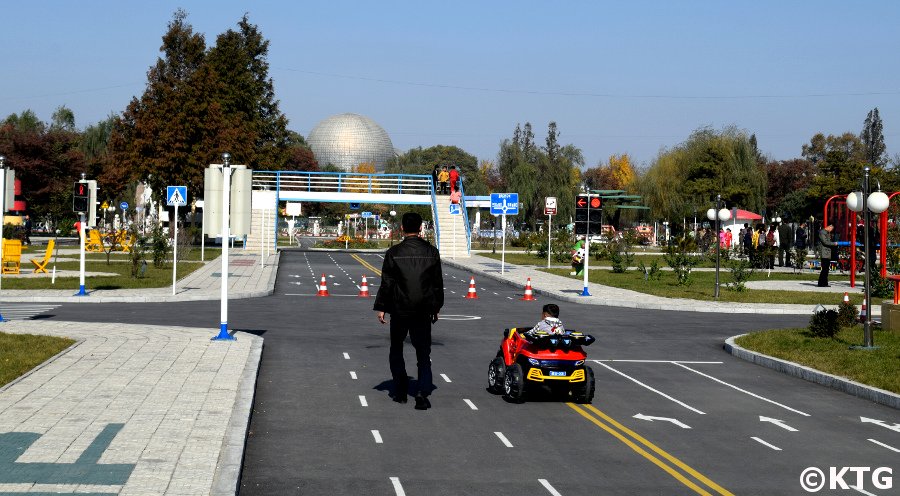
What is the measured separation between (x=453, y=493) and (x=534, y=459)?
150 cm

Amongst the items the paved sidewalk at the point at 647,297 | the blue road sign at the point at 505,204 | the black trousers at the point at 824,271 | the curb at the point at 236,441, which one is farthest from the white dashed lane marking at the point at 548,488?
the blue road sign at the point at 505,204

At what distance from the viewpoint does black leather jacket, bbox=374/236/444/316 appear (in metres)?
12.0

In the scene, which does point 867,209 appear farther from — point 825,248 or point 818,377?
point 825,248

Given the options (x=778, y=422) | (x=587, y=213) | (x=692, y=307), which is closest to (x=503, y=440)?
(x=778, y=422)

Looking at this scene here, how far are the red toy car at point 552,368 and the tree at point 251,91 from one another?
69250 millimetres

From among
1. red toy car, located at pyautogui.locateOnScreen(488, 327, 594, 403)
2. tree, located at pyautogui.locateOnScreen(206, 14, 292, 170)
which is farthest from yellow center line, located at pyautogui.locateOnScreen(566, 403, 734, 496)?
tree, located at pyautogui.locateOnScreen(206, 14, 292, 170)

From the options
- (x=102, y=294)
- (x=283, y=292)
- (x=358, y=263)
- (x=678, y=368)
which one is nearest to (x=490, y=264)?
(x=358, y=263)

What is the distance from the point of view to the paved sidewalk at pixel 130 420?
321 inches

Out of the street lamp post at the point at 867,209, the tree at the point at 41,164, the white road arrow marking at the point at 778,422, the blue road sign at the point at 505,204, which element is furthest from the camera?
the tree at the point at 41,164

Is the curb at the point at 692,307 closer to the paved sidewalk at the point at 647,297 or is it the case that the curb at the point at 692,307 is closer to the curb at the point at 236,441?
the paved sidewalk at the point at 647,297

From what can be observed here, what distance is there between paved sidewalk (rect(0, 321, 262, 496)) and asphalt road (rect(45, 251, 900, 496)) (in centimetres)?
37

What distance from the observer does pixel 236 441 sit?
9.63 meters

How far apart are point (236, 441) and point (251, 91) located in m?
81.5

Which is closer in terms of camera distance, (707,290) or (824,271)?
(707,290)
